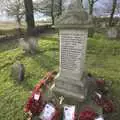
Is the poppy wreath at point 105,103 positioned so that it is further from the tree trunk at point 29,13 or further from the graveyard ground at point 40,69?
the tree trunk at point 29,13

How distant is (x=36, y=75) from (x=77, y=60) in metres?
2.25

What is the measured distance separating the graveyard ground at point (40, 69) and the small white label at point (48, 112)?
1.71 ft

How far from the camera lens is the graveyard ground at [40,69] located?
4809mm

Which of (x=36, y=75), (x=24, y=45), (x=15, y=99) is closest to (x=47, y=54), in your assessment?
(x=24, y=45)

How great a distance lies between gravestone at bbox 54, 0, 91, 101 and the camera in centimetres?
412

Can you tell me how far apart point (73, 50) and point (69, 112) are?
138cm

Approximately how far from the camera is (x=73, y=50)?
4.43m

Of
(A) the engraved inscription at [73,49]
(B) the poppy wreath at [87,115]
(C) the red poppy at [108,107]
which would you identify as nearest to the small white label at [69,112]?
(B) the poppy wreath at [87,115]

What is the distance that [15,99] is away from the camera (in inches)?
200

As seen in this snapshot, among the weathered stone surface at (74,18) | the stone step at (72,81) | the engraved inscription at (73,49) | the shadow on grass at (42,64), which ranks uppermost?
the weathered stone surface at (74,18)

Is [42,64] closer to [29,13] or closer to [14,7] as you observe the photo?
[29,13]

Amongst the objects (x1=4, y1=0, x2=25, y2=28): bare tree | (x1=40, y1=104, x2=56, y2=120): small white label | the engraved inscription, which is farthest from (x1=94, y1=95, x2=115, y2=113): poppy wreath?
(x1=4, y1=0, x2=25, y2=28): bare tree

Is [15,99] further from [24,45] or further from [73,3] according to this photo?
[24,45]

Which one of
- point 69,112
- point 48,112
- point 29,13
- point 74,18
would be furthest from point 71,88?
point 29,13
